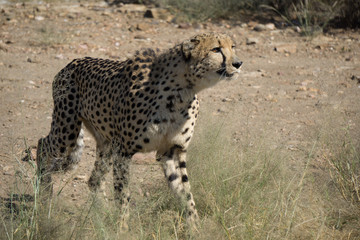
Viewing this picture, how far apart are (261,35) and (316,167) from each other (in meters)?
4.24

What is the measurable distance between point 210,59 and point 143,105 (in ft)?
1.70

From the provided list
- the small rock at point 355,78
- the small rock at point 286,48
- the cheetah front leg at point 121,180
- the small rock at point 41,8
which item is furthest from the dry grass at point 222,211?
the small rock at point 41,8

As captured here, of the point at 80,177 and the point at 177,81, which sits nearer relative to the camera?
the point at 177,81

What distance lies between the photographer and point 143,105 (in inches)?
126

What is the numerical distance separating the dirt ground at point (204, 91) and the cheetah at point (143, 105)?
0.41 meters

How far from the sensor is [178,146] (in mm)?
3277

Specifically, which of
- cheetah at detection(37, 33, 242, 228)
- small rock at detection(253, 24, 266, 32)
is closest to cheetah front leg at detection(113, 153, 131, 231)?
cheetah at detection(37, 33, 242, 228)

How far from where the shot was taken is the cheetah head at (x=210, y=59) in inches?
117

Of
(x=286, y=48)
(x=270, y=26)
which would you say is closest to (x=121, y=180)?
(x=286, y=48)

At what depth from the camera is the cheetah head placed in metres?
2.98

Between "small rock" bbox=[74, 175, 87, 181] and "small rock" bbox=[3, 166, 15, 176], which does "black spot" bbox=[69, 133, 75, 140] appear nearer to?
"small rock" bbox=[74, 175, 87, 181]

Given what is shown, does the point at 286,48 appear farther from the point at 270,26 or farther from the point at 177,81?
the point at 177,81

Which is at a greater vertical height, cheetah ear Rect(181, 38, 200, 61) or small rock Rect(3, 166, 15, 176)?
cheetah ear Rect(181, 38, 200, 61)

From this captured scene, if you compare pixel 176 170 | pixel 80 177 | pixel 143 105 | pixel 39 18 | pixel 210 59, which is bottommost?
pixel 39 18
